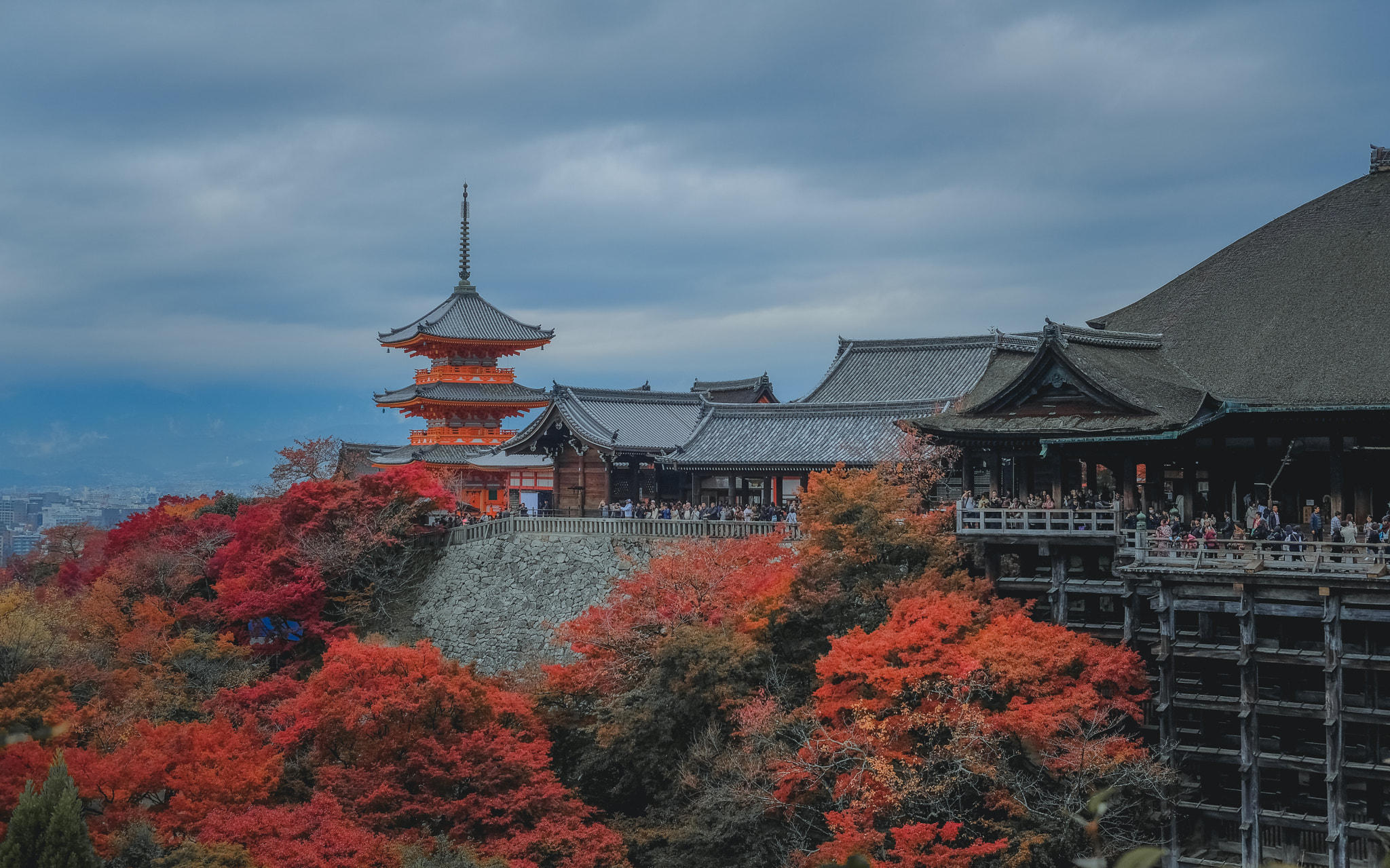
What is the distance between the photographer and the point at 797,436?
43.1 meters

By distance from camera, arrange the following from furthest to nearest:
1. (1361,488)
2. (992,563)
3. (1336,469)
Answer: (992,563) → (1361,488) → (1336,469)

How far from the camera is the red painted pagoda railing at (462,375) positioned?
61469 mm

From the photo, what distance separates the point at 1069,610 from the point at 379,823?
16652mm

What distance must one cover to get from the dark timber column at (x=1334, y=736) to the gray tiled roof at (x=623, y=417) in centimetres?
2547

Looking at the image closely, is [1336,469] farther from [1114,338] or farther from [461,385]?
[461,385]

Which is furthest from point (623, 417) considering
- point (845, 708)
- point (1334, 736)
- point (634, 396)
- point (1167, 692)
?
point (1334, 736)

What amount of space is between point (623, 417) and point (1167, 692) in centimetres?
2620

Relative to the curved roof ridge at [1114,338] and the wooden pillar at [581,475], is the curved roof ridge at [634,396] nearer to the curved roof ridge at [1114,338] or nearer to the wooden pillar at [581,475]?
the wooden pillar at [581,475]

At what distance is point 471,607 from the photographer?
41.5 metres

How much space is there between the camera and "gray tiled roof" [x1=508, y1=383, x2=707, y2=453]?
45875 mm

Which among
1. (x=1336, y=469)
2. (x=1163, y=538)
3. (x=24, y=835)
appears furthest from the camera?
(x=1336, y=469)

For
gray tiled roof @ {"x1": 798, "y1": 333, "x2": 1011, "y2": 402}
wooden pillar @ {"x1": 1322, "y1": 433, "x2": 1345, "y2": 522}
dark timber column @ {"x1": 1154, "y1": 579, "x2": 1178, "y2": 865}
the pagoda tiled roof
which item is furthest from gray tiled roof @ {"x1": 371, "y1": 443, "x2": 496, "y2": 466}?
wooden pillar @ {"x1": 1322, "y1": 433, "x2": 1345, "y2": 522}

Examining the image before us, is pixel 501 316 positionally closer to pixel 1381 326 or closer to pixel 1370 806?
pixel 1381 326

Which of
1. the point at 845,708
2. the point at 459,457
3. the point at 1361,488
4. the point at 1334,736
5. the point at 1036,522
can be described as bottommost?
the point at 1334,736
